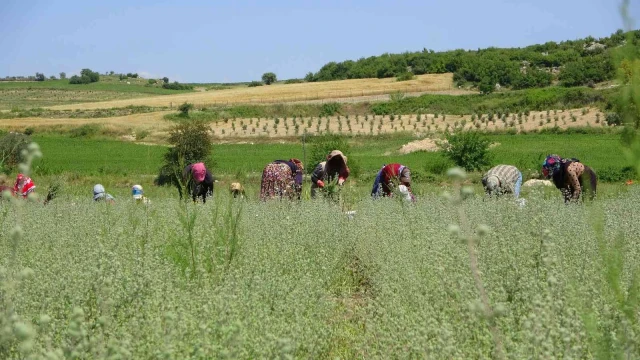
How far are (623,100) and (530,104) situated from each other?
5156 centimetres

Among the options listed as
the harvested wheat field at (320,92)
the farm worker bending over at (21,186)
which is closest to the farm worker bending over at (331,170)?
the farm worker bending over at (21,186)

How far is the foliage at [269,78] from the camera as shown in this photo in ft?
347

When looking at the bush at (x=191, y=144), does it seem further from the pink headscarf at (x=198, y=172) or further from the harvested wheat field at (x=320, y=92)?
the harvested wheat field at (x=320, y=92)

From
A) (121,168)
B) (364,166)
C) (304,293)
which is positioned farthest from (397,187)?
(121,168)

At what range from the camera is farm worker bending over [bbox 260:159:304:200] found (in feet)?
31.5

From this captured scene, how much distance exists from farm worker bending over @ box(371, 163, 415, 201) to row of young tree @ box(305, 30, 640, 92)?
2008 inches

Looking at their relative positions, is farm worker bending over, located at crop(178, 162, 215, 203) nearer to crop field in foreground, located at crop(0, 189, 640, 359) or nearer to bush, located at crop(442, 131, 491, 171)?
crop field in foreground, located at crop(0, 189, 640, 359)

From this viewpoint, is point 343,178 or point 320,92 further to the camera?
point 320,92

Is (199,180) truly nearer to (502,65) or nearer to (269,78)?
(502,65)

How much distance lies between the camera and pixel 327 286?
203 inches

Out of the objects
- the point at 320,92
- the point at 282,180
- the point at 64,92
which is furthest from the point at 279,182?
the point at 64,92

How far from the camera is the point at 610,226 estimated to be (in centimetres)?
554

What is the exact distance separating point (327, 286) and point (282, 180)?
476cm

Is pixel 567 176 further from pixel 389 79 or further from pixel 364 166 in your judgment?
pixel 389 79
